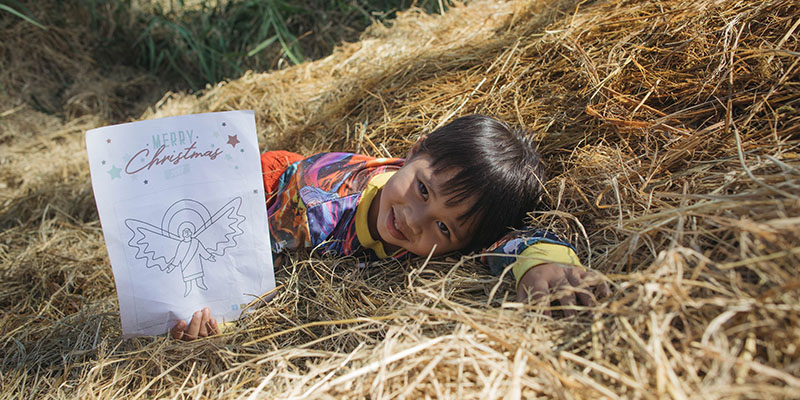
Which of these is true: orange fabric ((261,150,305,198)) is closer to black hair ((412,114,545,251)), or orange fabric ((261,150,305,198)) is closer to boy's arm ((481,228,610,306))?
black hair ((412,114,545,251))

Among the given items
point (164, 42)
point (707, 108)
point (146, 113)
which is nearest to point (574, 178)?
point (707, 108)

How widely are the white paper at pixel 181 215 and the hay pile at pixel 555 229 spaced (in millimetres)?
119

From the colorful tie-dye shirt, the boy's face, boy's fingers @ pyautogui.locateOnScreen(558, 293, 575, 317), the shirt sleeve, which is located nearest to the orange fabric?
the colorful tie-dye shirt

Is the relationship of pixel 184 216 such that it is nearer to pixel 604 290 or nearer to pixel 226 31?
pixel 604 290

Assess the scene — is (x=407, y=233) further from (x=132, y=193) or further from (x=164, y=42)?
(x=164, y=42)

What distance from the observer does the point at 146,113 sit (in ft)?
10.2

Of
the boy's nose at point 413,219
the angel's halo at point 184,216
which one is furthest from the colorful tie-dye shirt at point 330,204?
the angel's halo at point 184,216

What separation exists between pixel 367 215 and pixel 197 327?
2.26 feet

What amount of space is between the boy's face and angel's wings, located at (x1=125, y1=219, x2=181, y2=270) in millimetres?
670

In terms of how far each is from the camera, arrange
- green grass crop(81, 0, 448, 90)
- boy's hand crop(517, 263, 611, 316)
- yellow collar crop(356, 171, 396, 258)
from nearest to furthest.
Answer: boy's hand crop(517, 263, 611, 316)
yellow collar crop(356, 171, 396, 258)
green grass crop(81, 0, 448, 90)

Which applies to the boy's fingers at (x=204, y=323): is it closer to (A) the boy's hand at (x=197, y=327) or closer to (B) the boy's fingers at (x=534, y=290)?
(A) the boy's hand at (x=197, y=327)

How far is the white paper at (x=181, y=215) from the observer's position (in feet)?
4.55

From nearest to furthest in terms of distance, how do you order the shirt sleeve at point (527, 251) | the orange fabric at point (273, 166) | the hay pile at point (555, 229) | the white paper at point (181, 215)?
the hay pile at point (555, 229), the shirt sleeve at point (527, 251), the white paper at point (181, 215), the orange fabric at point (273, 166)

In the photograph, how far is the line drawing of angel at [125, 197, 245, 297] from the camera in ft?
4.61
